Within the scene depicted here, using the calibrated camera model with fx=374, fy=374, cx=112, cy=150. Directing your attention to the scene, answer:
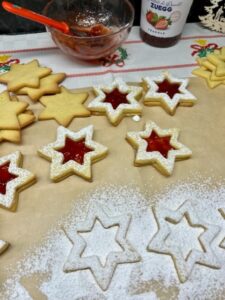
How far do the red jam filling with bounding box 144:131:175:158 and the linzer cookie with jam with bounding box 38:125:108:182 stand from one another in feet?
0.35

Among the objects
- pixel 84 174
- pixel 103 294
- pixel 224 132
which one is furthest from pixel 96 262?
pixel 224 132

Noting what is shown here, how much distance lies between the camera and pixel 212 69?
1.07 meters

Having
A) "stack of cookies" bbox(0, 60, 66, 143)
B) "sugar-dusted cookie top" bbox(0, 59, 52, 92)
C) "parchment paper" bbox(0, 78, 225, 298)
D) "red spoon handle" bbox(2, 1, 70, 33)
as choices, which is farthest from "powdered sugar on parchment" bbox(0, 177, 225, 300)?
"red spoon handle" bbox(2, 1, 70, 33)

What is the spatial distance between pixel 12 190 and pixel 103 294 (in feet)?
0.93

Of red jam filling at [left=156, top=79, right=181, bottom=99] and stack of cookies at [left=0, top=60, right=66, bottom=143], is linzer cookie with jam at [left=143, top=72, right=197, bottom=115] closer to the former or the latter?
red jam filling at [left=156, top=79, right=181, bottom=99]

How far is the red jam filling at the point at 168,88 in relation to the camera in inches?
39.4

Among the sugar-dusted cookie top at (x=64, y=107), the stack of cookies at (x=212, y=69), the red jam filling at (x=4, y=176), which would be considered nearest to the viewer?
the red jam filling at (x=4, y=176)

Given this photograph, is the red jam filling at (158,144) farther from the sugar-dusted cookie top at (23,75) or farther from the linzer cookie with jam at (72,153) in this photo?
the sugar-dusted cookie top at (23,75)

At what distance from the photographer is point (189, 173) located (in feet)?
2.82

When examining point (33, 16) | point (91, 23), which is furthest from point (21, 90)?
point (91, 23)

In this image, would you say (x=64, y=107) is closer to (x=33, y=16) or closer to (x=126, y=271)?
(x=33, y=16)

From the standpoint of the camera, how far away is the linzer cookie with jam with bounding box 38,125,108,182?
82cm

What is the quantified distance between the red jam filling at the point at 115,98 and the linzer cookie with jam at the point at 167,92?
6cm

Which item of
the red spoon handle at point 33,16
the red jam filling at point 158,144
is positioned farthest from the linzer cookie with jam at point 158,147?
the red spoon handle at point 33,16
